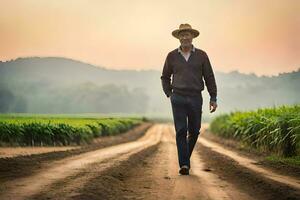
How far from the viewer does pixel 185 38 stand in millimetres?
10180

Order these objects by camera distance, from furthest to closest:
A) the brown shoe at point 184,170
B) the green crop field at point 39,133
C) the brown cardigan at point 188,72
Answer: the green crop field at point 39,133
the brown cardigan at point 188,72
the brown shoe at point 184,170

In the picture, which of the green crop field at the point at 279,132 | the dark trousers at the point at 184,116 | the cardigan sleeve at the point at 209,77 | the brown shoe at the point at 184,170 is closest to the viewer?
the brown shoe at the point at 184,170

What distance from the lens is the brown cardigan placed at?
1018 centimetres

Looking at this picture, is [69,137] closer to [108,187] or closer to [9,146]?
[9,146]

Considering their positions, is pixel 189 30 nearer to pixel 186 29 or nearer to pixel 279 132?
pixel 186 29

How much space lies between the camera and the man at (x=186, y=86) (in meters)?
10.1

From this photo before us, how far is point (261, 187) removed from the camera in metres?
8.12

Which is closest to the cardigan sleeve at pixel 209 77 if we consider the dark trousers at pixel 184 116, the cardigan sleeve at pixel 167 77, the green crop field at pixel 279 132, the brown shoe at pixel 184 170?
the dark trousers at pixel 184 116

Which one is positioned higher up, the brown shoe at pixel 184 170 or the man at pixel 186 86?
the man at pixel 186 86

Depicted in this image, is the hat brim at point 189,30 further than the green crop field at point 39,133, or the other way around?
the green crop field at point 39,133

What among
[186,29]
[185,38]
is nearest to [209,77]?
[185,38]

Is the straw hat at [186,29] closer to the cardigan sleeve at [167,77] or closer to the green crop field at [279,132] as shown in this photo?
the cardigan sleeve at [167,77]

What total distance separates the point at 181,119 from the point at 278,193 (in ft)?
10.2

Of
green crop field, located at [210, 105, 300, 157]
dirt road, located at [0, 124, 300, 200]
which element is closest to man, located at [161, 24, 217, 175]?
dirt road, located at [0, 124, 300, 200]
